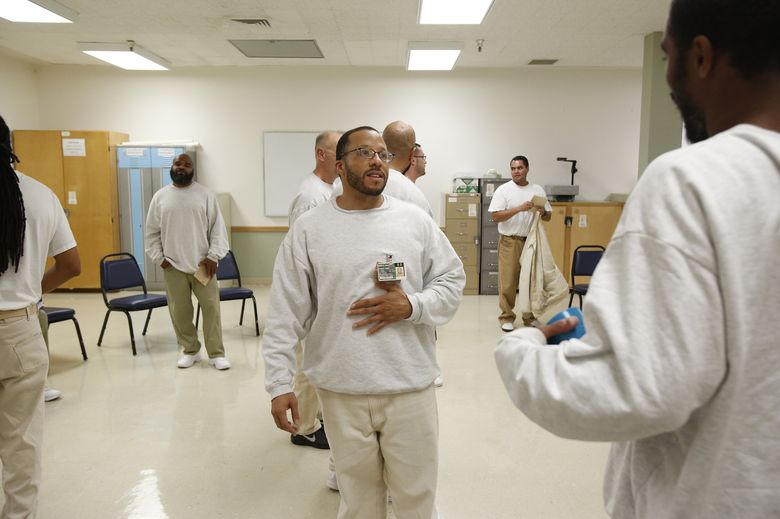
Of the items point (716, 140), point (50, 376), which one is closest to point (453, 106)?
point (50, 376)

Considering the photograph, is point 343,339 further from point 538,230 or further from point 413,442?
point 538,230

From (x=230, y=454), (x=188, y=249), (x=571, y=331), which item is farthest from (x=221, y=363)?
(x=571, y=331)

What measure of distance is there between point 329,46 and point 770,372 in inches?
266

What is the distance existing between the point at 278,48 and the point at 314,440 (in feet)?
17.3

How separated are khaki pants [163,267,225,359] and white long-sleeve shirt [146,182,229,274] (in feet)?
0.41

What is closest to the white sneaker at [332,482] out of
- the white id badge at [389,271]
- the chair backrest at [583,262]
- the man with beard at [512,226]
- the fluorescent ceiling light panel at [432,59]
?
the white id badge at [389,271]

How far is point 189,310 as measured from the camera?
457 cm

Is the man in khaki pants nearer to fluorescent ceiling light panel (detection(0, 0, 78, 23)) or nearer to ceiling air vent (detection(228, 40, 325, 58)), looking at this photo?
fluorescent ceiling light panel (detection(0, 0, 78, 23))

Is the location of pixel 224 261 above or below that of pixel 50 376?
above

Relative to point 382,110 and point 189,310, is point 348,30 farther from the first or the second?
point 189,310

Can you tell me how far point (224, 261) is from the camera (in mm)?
5805

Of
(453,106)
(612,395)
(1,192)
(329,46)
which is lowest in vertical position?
(612,395)

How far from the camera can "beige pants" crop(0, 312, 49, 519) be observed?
80.7 inches

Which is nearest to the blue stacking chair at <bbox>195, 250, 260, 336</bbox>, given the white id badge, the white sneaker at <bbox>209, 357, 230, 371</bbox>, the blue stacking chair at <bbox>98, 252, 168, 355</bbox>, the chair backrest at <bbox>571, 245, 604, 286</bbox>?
the blue stacking chair at <bbox>98, 252, 168, 355</bbox>
